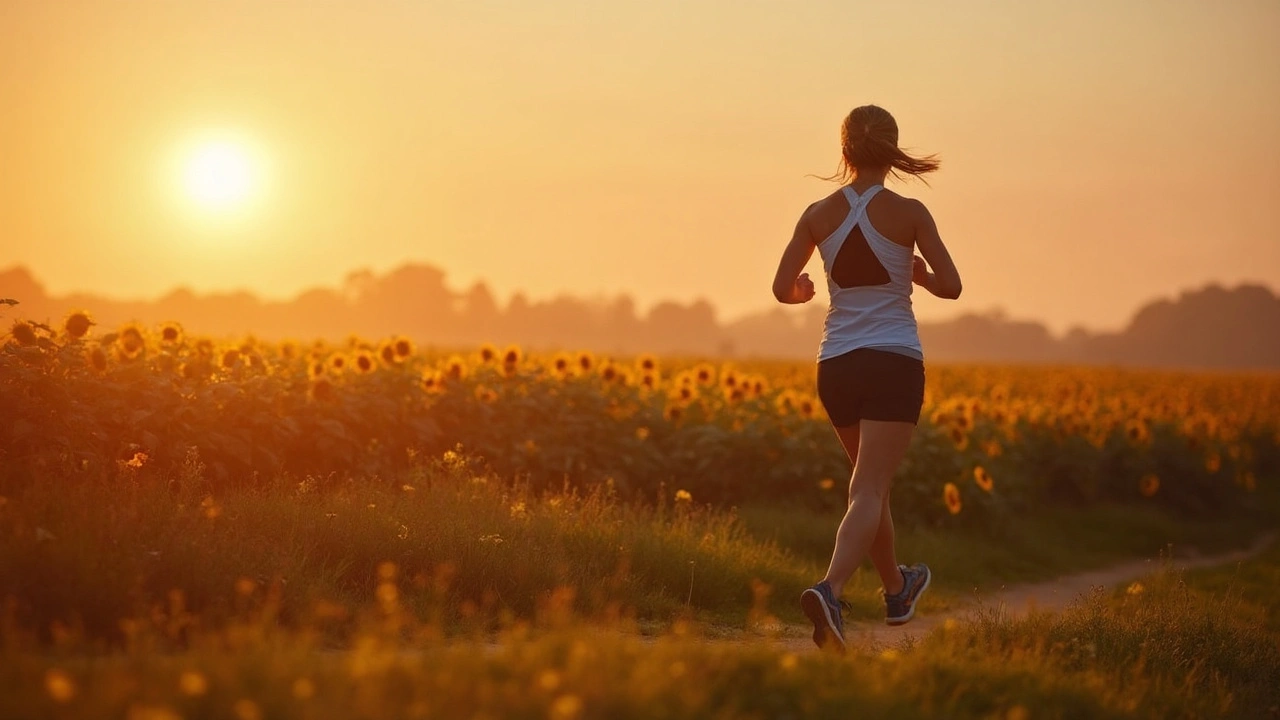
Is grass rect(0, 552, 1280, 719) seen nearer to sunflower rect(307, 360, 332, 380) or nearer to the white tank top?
the white tank top

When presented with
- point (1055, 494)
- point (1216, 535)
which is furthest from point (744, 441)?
point (1216, 535)

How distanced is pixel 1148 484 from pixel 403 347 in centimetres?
1254

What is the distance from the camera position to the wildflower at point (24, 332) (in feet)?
26.8

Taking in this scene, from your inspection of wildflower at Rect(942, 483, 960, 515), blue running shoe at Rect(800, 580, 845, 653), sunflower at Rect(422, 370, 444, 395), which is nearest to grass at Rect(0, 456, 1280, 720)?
blue running shoe at Rect(800, 580, 845, 653)

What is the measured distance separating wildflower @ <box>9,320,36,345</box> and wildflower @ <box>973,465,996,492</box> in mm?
9755

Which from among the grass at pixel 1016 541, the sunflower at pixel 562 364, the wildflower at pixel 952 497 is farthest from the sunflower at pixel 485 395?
the wildflower at pixel 952 497

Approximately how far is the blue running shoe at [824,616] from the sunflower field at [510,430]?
3765mm

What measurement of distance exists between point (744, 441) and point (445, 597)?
7.01 meters

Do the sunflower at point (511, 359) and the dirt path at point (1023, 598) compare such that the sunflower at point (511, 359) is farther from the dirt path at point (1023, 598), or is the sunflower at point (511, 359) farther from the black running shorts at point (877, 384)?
the black running shorts at point (877, 384)

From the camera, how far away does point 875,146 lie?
20.5 ft

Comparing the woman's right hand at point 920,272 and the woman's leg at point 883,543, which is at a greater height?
the woman's right hand at point 920,272

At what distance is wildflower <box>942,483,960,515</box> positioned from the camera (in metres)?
13.7

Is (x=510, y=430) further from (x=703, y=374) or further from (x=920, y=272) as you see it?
(x=920, y=272)

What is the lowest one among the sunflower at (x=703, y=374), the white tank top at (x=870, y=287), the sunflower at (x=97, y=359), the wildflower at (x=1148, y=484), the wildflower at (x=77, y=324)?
the wildflower at (x=1148, y=484)
